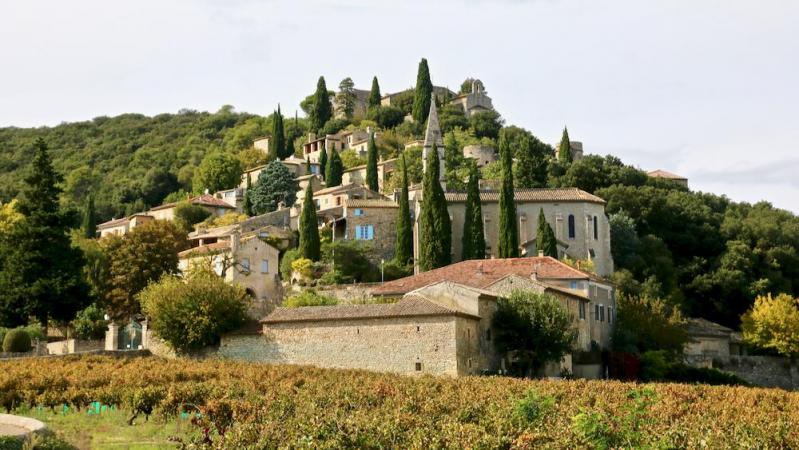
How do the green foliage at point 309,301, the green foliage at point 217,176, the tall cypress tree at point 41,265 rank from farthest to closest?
the green foliage at point 217,176
the green foliage at point 309,301
the tall cypress tree at point 41,265

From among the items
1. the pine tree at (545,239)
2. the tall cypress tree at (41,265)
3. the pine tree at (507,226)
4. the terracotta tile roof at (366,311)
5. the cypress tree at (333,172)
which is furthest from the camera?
the cypress tree at (333,172)

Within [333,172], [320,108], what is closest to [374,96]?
[320,108]

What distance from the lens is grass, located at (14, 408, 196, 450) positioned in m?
25.8

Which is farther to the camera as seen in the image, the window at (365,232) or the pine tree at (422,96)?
the pine tree at (422,96)

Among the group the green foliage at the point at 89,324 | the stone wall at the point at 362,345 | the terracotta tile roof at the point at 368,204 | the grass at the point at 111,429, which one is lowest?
the grass at the point at 111,429

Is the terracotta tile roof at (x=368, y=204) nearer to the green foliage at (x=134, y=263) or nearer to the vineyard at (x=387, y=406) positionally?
the green foliage at (x=134, y=263)

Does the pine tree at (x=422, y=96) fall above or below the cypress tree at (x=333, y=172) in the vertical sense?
above

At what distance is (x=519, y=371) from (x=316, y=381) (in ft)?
51.6

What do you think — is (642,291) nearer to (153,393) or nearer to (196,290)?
(196,290)

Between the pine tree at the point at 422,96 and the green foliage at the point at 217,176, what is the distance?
23.3m

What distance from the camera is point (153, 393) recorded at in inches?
1266

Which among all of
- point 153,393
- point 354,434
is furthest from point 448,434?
point 153,393

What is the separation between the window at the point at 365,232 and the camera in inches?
2938

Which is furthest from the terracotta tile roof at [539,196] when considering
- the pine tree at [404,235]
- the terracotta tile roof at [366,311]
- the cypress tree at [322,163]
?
the cypress tree at [322,163]
